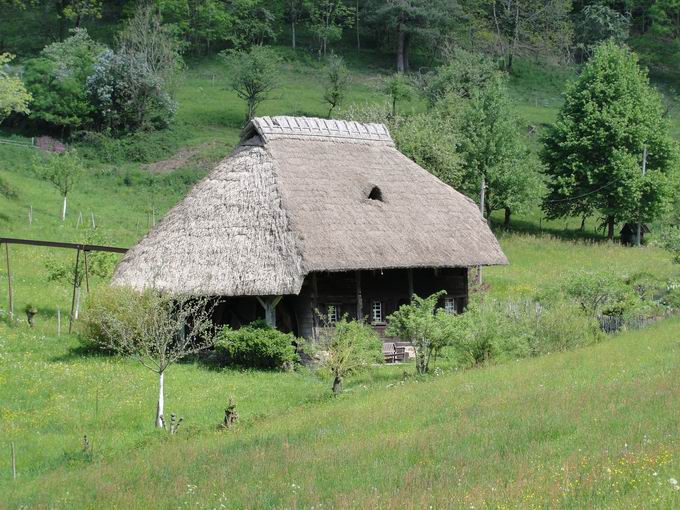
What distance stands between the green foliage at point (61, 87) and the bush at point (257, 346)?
34987mm

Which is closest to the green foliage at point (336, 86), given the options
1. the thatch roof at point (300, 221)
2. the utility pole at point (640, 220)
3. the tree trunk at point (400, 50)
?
the tree trunk at point (400, 50)

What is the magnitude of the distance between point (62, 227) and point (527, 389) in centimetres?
2878

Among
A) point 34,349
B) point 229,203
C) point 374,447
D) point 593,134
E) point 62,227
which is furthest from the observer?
point 593,134

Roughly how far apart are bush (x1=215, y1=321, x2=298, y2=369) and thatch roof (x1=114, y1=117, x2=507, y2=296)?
1.22m

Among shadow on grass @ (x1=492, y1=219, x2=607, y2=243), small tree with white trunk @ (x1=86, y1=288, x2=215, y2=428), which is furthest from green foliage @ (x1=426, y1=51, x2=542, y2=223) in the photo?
small tree with white trunk @ (x1=86, y1=288, x2=215, y2=428)

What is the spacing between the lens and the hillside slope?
9.99 m

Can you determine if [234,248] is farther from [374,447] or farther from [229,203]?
[374,447]

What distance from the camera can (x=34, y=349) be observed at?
84.9ft

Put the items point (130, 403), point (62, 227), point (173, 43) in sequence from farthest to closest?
point (173, 43), point (62, 227), point (130, 403)

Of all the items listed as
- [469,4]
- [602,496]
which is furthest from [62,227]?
[469,4]

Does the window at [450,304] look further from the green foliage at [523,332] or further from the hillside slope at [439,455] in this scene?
the hillside slope at [439,455]

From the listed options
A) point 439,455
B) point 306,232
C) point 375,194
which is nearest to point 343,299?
point 306,232

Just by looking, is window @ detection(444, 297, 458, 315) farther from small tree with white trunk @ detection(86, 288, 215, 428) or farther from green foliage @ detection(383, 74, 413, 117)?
green foliage @ detection(383, 74, 413, 117)

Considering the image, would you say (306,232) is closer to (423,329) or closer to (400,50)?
(423,329)
